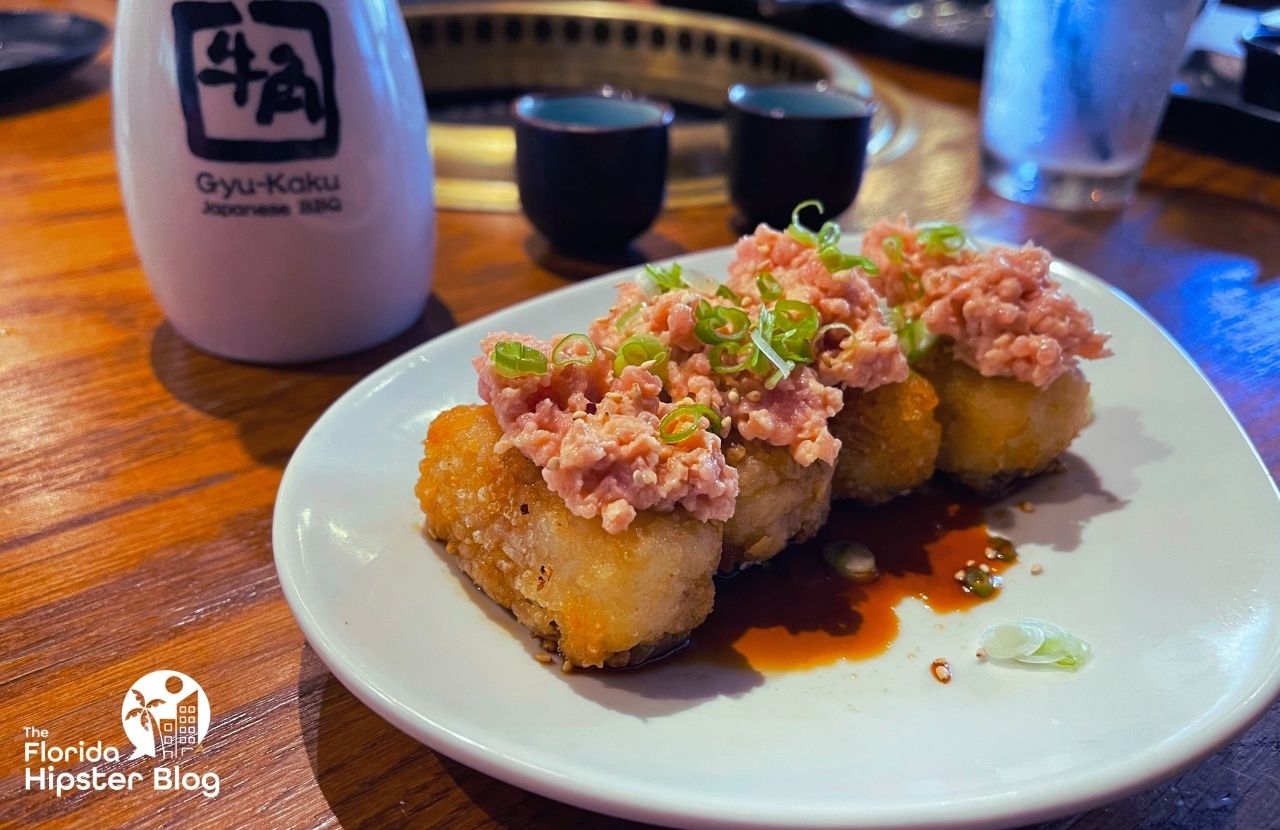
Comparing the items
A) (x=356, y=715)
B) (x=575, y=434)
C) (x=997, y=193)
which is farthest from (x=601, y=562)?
(x=997, y=193)

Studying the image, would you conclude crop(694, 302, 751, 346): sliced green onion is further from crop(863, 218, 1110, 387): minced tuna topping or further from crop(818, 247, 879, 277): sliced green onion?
crop(863, 218, 1110, 387): minced tuna topping

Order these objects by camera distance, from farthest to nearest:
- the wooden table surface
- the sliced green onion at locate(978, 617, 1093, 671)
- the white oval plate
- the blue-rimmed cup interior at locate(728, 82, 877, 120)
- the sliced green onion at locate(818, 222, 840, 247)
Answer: the blue-rimmed cup interior at locate(728, 82, 877, 120)
the sliced green onion at locate(818, 222, 840, 247)
the sliced green onion at locate(978, 617, 1093, 671)
the wooden table surface
the white oval plate

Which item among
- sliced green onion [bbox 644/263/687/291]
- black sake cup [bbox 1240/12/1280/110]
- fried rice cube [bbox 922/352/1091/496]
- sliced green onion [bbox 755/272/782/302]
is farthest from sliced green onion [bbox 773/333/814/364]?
black sake cup [bbox 1240/12/1280/110]

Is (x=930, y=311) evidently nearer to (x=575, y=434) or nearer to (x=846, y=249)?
(x=846, y=249)

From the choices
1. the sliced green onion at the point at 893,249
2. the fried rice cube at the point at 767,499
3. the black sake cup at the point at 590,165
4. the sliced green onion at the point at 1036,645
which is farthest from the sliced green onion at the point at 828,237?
the black sake cup at the point at 590,165

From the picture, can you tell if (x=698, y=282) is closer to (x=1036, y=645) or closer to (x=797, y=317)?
(x=797, y=317)

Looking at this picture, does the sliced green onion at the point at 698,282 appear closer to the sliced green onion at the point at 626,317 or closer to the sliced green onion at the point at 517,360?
the sliced green onion at the point at 626,317
